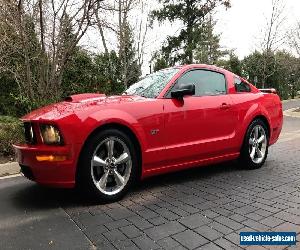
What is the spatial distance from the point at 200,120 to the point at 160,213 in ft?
5.10

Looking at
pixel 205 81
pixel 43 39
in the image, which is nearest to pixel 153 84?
pixel 205 81

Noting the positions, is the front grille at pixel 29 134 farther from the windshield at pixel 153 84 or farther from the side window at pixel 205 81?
the side window at pixel 205 81

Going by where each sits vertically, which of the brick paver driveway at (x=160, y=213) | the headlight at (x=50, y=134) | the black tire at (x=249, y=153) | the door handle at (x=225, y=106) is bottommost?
the brick paver driveway at (x=160, y=213)

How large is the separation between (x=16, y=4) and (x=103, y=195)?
541 cm

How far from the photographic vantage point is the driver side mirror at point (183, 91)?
15.1 feet

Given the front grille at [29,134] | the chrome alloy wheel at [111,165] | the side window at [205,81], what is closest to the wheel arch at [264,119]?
the side window at [205,81]

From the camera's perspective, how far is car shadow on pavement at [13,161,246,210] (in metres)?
4.14

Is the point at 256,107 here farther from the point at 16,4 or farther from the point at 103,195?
the point at 16,4

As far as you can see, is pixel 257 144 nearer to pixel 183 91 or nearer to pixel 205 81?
pixel 205 81

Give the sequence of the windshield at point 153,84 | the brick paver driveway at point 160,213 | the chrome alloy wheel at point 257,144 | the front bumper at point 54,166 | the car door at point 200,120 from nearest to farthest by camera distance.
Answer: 1. the brick paver driveway at point 160,213
2. the front bumper at point 54,166
3. the car door at point 200,120
4. the windshield at point 153,84
5. the chrome alloy wheel at point 257,144

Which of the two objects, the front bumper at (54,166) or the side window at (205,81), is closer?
the front bumper at (54,166)

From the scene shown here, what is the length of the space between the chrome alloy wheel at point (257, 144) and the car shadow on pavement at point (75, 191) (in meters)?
0.32

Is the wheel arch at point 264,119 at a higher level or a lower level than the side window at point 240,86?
lower

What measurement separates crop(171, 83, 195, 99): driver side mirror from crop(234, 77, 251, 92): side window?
124cm
